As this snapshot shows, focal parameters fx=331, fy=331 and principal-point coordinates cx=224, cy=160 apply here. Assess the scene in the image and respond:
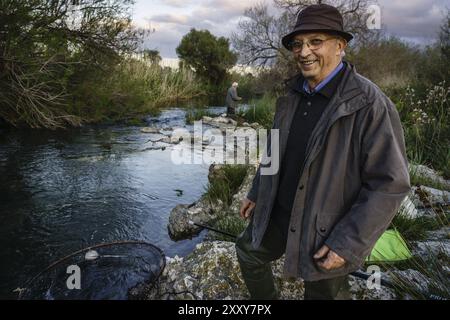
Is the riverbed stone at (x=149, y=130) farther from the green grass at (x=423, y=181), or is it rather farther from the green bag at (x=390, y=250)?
the green bag at (x=390, y=250)

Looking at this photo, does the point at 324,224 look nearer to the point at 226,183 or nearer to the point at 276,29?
the point at 226,183

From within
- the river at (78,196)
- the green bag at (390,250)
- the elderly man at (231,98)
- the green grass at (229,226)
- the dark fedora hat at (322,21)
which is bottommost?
the river at (78,196)

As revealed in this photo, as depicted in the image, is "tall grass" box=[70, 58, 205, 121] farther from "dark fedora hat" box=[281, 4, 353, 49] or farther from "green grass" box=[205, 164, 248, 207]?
"dark fedora hat" box=[281, 4, 353, 49]

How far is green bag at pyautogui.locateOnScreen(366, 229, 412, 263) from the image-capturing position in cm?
277

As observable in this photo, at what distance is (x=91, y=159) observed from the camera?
25.8 feet

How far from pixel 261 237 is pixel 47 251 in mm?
3010

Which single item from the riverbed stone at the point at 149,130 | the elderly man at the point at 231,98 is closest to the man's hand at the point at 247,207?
the riverbed stone at the point at 149,130

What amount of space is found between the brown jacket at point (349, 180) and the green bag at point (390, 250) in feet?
4.15

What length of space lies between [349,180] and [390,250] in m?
1.60

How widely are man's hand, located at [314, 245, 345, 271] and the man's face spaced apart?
0.92m

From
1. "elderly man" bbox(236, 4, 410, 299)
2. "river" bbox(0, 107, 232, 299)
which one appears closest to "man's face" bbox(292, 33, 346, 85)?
"elderly man" bbox(236, 4, 410, 299)

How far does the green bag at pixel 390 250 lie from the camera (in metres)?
2.77

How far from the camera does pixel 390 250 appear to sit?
290 cm
